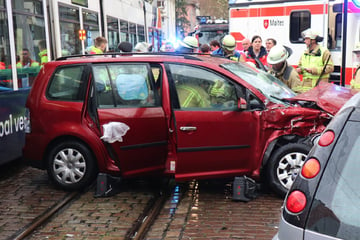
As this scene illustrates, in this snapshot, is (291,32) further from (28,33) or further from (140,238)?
(140,238)

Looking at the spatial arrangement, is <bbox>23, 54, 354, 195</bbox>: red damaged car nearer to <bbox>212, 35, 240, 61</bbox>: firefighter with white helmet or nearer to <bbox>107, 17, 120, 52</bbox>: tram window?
<bbox>212, 35, 240, 61</bbox>: firefighter with white helmet

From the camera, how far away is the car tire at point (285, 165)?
5.75 metres

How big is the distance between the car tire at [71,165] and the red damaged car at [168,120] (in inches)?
0.5

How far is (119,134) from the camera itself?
5.94m

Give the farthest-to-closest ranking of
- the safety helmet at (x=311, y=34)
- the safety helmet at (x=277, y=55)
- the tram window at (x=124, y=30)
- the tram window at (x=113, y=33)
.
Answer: the tram window at (x=124, y=30) < the tram window at (x=113, y=33) < the safety helmet at (x=311, y=34) < the safety helmet at (x=277, y=55)

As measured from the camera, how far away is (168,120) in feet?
19.5

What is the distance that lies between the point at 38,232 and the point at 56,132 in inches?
60.4

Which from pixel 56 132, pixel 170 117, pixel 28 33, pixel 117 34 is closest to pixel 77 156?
pixel 56 132

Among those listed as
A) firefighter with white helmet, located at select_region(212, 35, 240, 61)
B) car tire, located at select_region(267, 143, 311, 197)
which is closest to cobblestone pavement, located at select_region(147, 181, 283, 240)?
car tire, located at select_region(267, 143, 311, 197)

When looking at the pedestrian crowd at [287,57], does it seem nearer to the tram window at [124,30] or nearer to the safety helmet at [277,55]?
the safety helmet at [277,55]

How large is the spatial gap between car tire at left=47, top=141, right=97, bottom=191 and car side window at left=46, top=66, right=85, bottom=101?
58cm

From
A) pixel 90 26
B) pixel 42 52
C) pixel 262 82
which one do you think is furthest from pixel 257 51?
pixel 90 26

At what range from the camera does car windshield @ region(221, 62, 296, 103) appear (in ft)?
19.8

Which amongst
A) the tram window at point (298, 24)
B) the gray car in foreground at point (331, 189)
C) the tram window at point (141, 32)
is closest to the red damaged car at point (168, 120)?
the gray car in foreground at point (331, 189)
